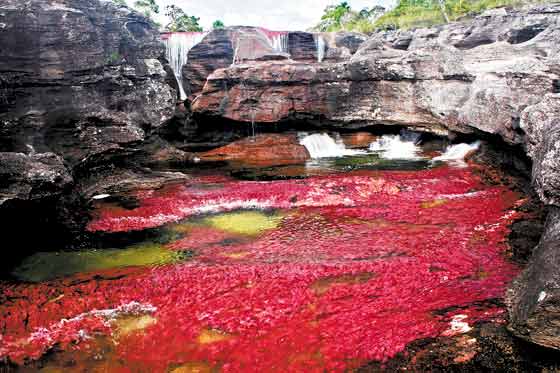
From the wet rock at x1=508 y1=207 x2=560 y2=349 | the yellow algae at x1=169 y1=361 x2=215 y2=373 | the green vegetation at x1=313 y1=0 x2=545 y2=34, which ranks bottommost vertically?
the yellow algae at x1=169 y1=361 x2=215 y2=373

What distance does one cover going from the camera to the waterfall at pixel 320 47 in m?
53.3

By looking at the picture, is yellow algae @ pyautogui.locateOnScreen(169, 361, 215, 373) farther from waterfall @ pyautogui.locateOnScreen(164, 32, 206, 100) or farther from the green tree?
the green tree

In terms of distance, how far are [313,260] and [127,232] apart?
8.14 metres

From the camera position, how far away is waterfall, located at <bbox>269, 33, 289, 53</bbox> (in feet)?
167

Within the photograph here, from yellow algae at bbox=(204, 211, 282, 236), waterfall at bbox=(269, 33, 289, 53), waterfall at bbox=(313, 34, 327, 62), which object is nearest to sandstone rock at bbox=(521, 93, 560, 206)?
yellow algae at bbox=(204, 211, 282, 236)

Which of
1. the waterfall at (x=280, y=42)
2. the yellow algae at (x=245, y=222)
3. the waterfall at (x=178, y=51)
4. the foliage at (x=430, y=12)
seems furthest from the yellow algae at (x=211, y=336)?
the foliage at (x=430, y=12)

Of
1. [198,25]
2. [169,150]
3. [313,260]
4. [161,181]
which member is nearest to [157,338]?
[313,260]

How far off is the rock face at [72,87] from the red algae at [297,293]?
186 inches

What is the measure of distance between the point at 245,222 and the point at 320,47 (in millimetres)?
41169

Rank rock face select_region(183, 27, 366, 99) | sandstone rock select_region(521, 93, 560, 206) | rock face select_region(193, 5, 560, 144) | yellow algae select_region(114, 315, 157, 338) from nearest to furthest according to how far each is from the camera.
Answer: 1. yellow algae select_region(114, 315, 157, 338)
2. sandstone rock select_region(521, 93, 560, 206)
3. rock face select_region(193, 5, 560, 144)
4. rock face select_region(183, 27, 366, 99)

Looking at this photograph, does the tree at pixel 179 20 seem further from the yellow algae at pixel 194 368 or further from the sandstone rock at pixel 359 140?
the yellow algae at pixel 194 368

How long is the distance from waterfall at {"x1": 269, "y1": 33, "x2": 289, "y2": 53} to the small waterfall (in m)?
27.6

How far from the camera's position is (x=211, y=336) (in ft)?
31.9

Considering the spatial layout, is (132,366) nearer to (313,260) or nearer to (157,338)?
(157,338)
